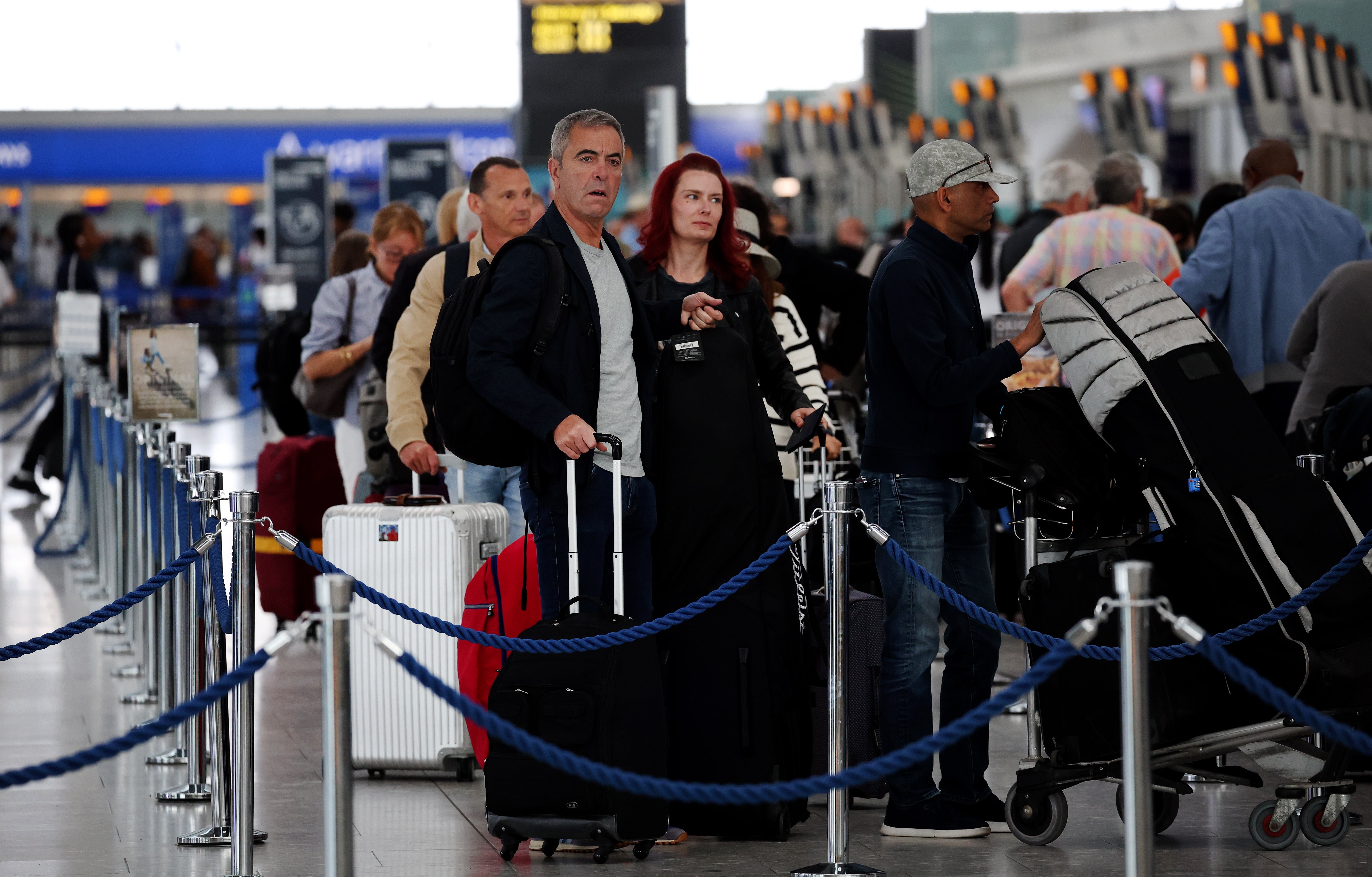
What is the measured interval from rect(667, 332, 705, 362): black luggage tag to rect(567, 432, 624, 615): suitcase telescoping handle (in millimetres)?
350

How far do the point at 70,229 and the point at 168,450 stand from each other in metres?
6.48

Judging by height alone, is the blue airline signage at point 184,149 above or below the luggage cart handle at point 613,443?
above

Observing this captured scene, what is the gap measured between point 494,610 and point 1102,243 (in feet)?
9.93

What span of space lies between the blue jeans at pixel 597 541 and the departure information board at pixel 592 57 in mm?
14164

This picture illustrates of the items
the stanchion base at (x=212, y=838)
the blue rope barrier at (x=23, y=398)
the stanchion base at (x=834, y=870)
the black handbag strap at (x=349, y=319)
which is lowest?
the stanchion base at (x=212, y=838)

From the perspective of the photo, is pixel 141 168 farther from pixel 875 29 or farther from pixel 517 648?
pixel 517 648

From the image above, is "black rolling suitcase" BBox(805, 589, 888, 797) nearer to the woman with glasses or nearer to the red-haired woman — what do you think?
the red-haired woman

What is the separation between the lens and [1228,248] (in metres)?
6.59

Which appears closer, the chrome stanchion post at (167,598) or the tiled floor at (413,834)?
the tiled floor at (413,834)

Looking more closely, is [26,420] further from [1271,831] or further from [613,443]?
[1271,831]

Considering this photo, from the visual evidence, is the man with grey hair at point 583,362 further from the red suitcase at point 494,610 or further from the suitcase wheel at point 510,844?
the suitcase wheel at point 510,844

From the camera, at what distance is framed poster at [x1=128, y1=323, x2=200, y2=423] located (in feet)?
23.0

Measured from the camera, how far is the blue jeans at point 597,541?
13.7 feet

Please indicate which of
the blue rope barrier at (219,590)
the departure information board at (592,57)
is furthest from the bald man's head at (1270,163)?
the departure information board at (592,57)
